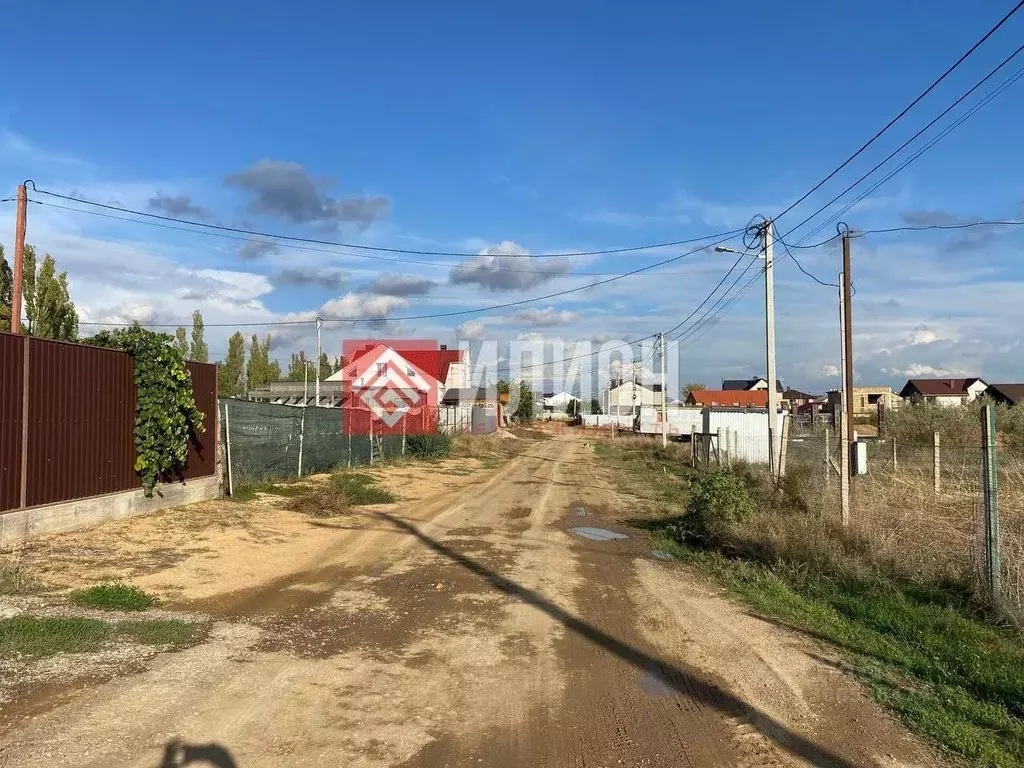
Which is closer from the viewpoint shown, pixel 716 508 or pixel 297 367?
pixel 716 508

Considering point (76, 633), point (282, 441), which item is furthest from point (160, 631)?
point (282, 441)

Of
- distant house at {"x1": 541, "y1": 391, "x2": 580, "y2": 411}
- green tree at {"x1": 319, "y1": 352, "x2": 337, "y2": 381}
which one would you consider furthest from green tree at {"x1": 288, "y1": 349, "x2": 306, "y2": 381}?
distant house at {"x1": 541, "y1": 391, "x2": 580, "y2": 411}

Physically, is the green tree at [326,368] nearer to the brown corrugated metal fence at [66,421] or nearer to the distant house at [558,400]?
the distant house at [558,400]

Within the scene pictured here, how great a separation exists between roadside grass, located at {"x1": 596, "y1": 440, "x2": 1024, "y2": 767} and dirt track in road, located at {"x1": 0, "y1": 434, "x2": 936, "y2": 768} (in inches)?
13.4

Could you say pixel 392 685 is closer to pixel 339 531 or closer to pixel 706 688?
pixel 706 688

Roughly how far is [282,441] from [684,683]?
14004 mm

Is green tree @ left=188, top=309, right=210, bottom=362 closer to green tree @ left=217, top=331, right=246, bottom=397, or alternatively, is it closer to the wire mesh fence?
green tree @ left=217, top=331, right=246, bottom=397

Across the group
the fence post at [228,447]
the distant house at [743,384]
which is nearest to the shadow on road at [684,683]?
the fence post at [228,447]

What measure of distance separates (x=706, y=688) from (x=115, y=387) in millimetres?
10055

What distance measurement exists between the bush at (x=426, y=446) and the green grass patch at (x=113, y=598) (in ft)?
69.0

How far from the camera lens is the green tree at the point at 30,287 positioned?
2389cm

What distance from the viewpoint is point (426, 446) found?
1144 inches

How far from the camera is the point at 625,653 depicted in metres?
6.00

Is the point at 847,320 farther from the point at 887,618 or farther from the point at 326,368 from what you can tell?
the point at 326,368
